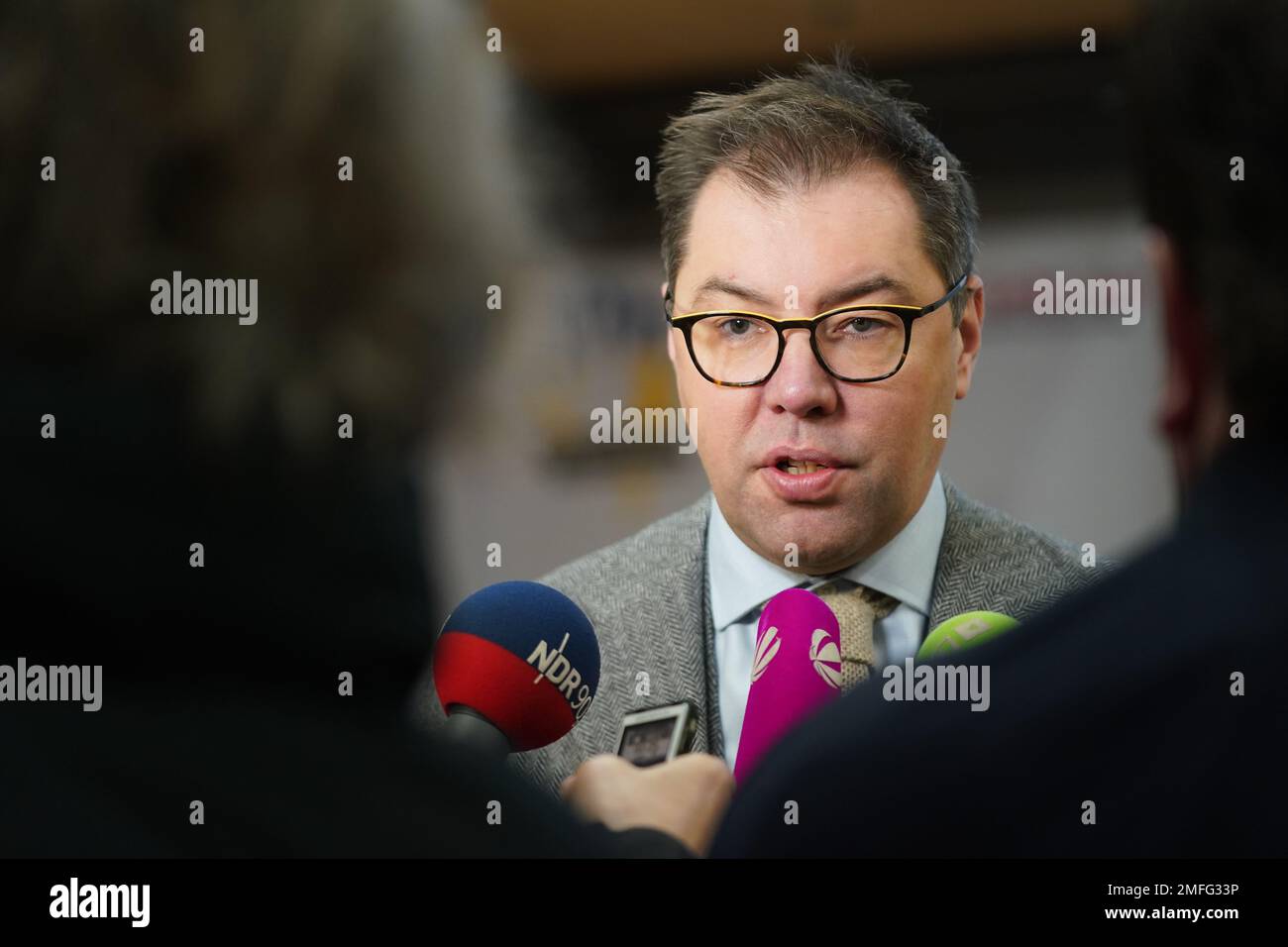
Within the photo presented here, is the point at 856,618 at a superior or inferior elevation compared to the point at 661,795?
→ superior

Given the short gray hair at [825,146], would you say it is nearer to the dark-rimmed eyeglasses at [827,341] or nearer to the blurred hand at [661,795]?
the dark-rimmed eyeglasses at [827,341]

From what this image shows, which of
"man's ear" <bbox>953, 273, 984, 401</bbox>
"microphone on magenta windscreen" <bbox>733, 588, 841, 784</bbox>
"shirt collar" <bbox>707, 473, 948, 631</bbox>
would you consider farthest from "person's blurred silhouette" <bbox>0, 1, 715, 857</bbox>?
"man's ear" <bbox>953, 273, 984, 401</bbox>

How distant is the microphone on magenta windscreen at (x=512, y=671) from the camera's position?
140cm

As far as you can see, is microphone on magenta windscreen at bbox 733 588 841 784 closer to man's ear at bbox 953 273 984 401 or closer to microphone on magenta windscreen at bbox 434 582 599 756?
microphone on magenta windscreen at bbox 434 582 599 756

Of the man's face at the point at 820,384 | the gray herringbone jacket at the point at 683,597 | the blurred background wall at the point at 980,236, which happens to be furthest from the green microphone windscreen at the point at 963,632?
the blurred background wall at the point at 980,236

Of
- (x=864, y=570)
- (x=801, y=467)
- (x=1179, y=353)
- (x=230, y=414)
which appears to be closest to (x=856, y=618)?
(x=864, y=570)

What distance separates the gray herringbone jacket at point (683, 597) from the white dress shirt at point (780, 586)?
13 mm

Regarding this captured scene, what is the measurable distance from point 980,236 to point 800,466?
381 mm

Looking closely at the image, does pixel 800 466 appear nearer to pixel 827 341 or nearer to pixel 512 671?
pixel 827 341

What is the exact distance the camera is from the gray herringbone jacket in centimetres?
156

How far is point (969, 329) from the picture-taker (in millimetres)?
1653

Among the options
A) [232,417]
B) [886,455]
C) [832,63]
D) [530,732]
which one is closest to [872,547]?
[886,455]

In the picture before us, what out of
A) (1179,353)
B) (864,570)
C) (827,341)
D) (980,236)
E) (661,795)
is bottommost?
(661,795)

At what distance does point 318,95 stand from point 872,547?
926mm
